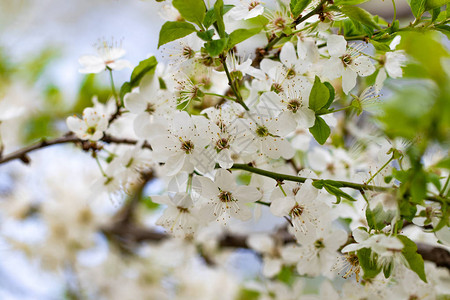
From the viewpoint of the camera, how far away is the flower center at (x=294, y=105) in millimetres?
545

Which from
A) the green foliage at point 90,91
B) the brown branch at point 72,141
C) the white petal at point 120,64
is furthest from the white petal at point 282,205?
the green foliage at point 90,91

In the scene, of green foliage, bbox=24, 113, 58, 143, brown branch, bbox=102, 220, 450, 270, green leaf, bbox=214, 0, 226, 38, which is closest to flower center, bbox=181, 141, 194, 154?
green leaf, bbox=214, 0, 226, 38

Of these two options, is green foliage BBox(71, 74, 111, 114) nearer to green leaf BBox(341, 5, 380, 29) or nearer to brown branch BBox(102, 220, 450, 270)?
brown branch BBox(102, 220, 450, 270)

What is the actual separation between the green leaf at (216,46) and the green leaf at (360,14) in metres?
0.14

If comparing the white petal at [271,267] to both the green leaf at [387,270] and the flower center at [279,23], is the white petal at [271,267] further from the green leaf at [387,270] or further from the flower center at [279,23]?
the flower center at [279,23]

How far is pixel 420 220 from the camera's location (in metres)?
0.55

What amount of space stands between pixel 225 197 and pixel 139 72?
0.23m

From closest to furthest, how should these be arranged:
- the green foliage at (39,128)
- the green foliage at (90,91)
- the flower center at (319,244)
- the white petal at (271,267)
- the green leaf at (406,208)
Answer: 1. the green leaf at (406,208)
2. the flower center at (319,244)
3. the white petal at (271,267)
4. the green foliage at (90,91)
5. the green foliage at (39,128)

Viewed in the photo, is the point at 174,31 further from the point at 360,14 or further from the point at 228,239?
the point at 228,239

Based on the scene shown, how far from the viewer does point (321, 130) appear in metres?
0.55

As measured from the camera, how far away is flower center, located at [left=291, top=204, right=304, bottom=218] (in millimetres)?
577

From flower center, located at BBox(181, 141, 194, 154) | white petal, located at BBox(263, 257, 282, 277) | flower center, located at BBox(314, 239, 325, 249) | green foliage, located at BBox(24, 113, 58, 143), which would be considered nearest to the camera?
flower center, located at BBox(181, 141, 194, 154)

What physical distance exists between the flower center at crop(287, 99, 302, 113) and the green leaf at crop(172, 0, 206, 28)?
0.15m

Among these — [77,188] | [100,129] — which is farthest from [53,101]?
[100,129]
